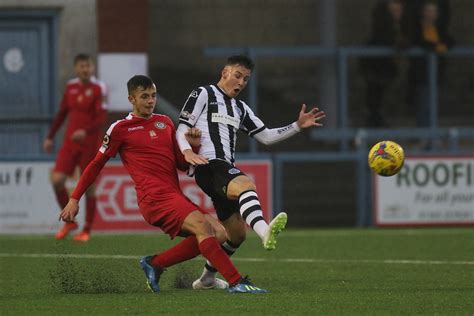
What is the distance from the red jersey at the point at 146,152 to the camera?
9.34 meters

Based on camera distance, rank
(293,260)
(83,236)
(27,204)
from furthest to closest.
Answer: (27,204)
(83,236)
(293,260)

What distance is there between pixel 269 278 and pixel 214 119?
1.53m

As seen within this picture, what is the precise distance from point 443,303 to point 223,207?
1.96 metres

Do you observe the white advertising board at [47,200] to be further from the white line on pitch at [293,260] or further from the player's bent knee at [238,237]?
the player's bent knee at [238,237]

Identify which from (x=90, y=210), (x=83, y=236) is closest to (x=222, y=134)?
(x=83, y=236)

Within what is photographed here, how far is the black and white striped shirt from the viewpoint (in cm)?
976

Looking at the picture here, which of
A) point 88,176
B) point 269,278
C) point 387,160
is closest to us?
point 88,176

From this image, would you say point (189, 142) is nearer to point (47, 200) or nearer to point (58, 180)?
point (58, 180)

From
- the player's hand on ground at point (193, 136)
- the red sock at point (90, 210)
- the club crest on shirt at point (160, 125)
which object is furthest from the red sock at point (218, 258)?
the red sock at point (90, 210)

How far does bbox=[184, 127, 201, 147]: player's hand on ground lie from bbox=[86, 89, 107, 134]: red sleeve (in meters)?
6.03

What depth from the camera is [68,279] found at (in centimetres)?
991

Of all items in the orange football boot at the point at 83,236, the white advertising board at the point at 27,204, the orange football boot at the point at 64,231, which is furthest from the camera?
the white advertising board at the point at 27,204

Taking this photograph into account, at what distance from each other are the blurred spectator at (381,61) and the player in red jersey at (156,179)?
381 inches

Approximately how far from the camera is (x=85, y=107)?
51.2 feet
